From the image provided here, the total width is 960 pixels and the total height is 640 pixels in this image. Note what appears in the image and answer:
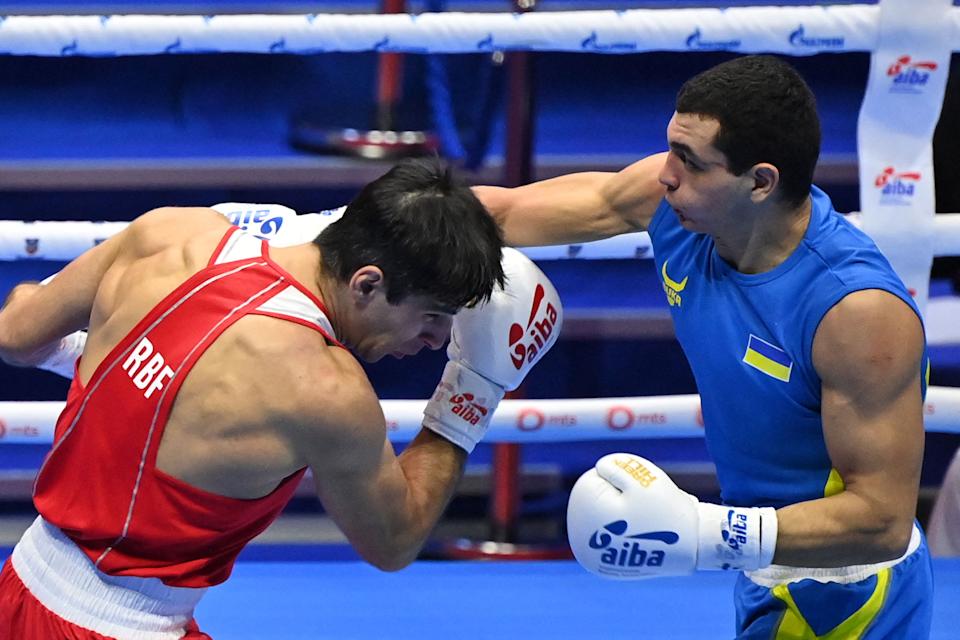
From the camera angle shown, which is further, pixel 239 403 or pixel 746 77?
pixel 746 77

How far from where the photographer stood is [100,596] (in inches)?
66.9

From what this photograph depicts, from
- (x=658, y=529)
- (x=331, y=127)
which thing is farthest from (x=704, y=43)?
(x=331, y=127)

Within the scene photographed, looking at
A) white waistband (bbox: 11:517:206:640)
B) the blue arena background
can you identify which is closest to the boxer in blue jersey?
white waistband (bbox: 11:517:206:640)

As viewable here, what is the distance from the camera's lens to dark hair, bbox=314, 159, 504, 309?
1661mm

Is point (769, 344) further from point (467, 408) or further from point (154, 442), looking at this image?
point (154, 442)

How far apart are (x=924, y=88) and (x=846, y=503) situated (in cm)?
117

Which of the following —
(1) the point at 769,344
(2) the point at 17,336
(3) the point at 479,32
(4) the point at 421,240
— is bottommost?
(2) the point at 17,336

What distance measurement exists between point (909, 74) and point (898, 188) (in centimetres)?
22

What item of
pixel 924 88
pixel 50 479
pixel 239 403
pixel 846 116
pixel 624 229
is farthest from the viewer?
pixel 846 116

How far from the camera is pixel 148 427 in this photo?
64.1 inches

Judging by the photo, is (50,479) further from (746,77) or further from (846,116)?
(846,116)

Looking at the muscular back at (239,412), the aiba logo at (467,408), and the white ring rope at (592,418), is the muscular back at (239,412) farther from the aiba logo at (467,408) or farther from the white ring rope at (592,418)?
the white ring rope at (592,418)

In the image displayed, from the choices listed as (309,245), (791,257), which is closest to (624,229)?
(791,257)

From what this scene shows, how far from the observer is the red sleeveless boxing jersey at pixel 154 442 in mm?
1632
